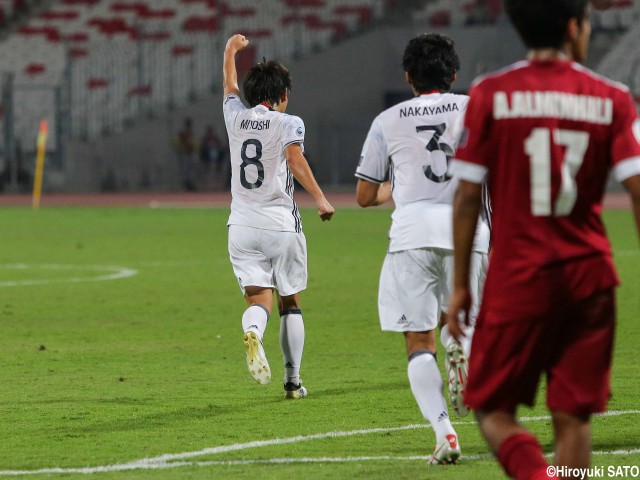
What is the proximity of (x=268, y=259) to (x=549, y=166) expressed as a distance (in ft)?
14.8

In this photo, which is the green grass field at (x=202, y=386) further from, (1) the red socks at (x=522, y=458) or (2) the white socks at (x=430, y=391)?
(1) the red socks at (x=522, y=458)

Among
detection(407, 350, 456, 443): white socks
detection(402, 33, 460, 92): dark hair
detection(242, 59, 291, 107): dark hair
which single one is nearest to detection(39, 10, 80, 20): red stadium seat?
detection(242, 59, 291, 107): dark hair

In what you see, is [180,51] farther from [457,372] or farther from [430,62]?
[457,372]

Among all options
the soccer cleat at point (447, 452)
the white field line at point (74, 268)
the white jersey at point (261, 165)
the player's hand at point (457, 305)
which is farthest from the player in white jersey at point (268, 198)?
the white field line at point (74, 268)

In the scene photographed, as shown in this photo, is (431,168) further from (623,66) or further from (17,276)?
(623,66)

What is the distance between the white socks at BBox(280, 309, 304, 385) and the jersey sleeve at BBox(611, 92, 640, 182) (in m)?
4.36

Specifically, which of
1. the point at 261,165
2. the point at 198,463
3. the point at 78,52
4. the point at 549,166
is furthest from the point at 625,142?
the point at 78,52

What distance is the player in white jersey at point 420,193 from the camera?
6387 millimetres

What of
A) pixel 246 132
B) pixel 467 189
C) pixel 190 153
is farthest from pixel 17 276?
pixel 190 153

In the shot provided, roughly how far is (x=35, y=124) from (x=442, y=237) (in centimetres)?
3413

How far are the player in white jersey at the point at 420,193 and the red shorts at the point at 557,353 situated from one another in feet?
6.41

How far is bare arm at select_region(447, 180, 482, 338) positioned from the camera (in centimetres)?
440

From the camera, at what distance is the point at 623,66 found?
121 ft

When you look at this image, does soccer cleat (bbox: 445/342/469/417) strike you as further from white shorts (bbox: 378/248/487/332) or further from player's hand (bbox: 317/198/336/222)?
player's hand (bbox: 317/198/336/222)
